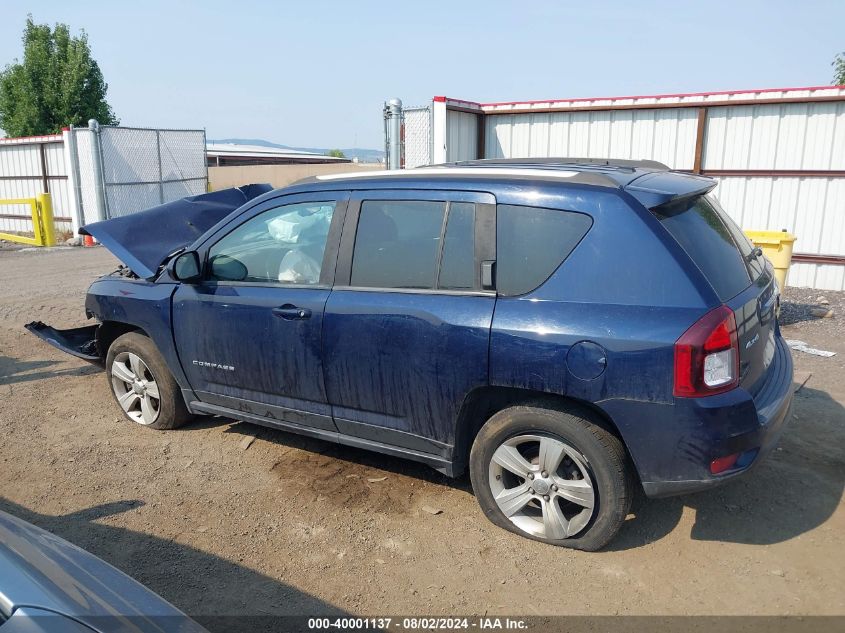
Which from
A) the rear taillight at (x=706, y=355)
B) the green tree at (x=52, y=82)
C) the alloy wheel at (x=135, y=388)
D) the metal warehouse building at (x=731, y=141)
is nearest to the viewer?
the rear taillight at (x=706, y=355)

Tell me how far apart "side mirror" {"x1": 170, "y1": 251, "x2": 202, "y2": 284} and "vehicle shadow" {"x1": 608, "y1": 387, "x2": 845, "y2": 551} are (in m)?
2.98

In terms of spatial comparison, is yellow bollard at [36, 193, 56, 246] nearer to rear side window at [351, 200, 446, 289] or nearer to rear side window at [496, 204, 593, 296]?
rear side window at [351, 200, 446, 289]

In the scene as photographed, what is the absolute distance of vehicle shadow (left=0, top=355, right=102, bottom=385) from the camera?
20.6 ft

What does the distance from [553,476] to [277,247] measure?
217 cm

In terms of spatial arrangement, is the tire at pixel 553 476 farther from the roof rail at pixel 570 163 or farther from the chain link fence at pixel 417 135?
the chain link fence at pixel 417 135

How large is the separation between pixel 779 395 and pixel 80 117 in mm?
32405

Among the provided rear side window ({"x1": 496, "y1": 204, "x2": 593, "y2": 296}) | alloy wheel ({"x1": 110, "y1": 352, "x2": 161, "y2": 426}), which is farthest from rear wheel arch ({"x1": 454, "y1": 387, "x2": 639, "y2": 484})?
alloy wheel ({"x1": 110, "y1": 352, "x2": 161, "y2": 426})

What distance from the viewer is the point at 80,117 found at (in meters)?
29.7

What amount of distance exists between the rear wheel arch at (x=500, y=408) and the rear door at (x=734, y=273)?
658 mm

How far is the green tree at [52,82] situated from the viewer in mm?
29203

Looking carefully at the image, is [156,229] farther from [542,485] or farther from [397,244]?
[542,485]

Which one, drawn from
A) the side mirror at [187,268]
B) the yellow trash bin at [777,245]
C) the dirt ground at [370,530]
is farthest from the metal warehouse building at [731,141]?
the side mirror at [187,268]

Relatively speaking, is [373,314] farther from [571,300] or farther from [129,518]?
[129,518]

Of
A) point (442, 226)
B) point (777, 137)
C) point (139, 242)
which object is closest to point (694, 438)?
point (442, 226)
